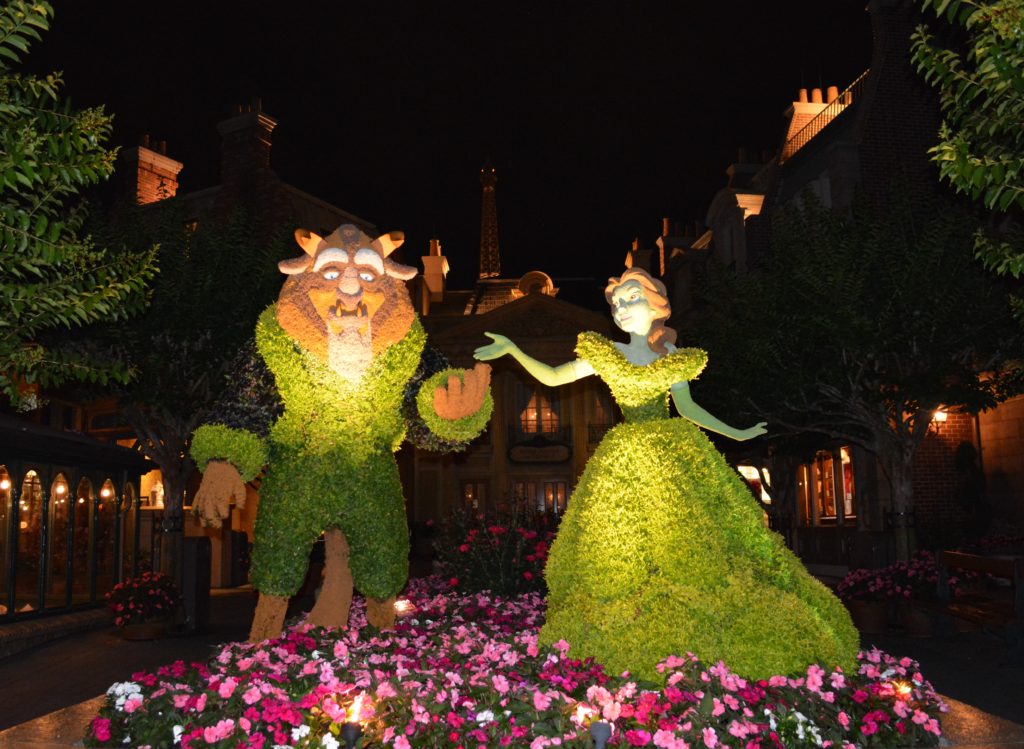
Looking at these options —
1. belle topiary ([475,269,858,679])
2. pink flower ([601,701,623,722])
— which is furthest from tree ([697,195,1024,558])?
pink flower ([601,701,623,722])

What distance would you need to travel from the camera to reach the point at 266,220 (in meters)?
23.8

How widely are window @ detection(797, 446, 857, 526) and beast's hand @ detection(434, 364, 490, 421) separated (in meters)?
15.6

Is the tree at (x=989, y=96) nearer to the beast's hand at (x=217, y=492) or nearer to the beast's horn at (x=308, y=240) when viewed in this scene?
the beast's horn at (x=308, y=240)

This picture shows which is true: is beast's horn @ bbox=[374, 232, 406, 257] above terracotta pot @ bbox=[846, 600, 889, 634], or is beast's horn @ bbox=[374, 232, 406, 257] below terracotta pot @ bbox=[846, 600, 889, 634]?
above

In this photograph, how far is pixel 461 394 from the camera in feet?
21.7

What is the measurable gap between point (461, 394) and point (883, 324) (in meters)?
8.52

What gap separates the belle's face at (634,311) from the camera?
20.5 feet

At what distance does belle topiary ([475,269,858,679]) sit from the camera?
5.05 metres

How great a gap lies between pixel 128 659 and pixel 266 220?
51.7 feet

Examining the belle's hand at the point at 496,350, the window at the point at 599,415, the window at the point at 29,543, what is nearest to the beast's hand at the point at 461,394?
the belle's hand at the point at 496,350

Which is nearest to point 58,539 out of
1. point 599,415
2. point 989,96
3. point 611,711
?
point 611,711

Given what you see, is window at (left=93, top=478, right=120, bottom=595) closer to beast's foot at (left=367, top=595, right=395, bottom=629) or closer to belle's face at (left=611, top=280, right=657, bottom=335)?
beast's foot at (left=367, top=595, right=395, bottom=629)

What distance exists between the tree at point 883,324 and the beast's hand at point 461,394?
7.78 m

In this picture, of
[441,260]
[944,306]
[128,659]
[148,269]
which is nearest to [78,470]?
[128,659]
